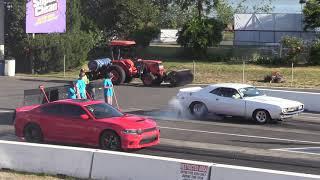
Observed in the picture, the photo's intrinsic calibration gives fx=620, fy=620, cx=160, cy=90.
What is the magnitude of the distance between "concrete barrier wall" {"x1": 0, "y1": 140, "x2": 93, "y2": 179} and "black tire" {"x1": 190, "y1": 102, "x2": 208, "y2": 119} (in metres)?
10.0

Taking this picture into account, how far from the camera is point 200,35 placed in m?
47.8

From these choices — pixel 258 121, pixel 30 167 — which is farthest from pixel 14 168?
pixel 258 121

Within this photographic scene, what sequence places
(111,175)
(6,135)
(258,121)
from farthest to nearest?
(258,121)
(6,135)
(111,175)

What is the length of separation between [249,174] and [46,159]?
14.3ft

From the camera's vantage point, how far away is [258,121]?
819 inches

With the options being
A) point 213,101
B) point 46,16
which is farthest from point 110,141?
point 46,16

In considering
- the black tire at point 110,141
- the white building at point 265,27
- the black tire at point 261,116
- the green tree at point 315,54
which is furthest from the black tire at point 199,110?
the white building at point 265,27

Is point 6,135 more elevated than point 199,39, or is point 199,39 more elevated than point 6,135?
point 199,39

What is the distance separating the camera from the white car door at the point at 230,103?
69.2 ft

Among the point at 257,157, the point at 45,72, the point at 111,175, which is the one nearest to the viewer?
the point at 111,175

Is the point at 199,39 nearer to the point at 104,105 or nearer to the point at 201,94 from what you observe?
the point at 201,94

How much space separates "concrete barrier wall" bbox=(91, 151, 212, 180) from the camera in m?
11.2

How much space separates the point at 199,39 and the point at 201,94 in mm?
25613

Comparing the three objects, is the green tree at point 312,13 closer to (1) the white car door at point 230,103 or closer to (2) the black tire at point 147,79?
(2) the black tire at point 147,79
